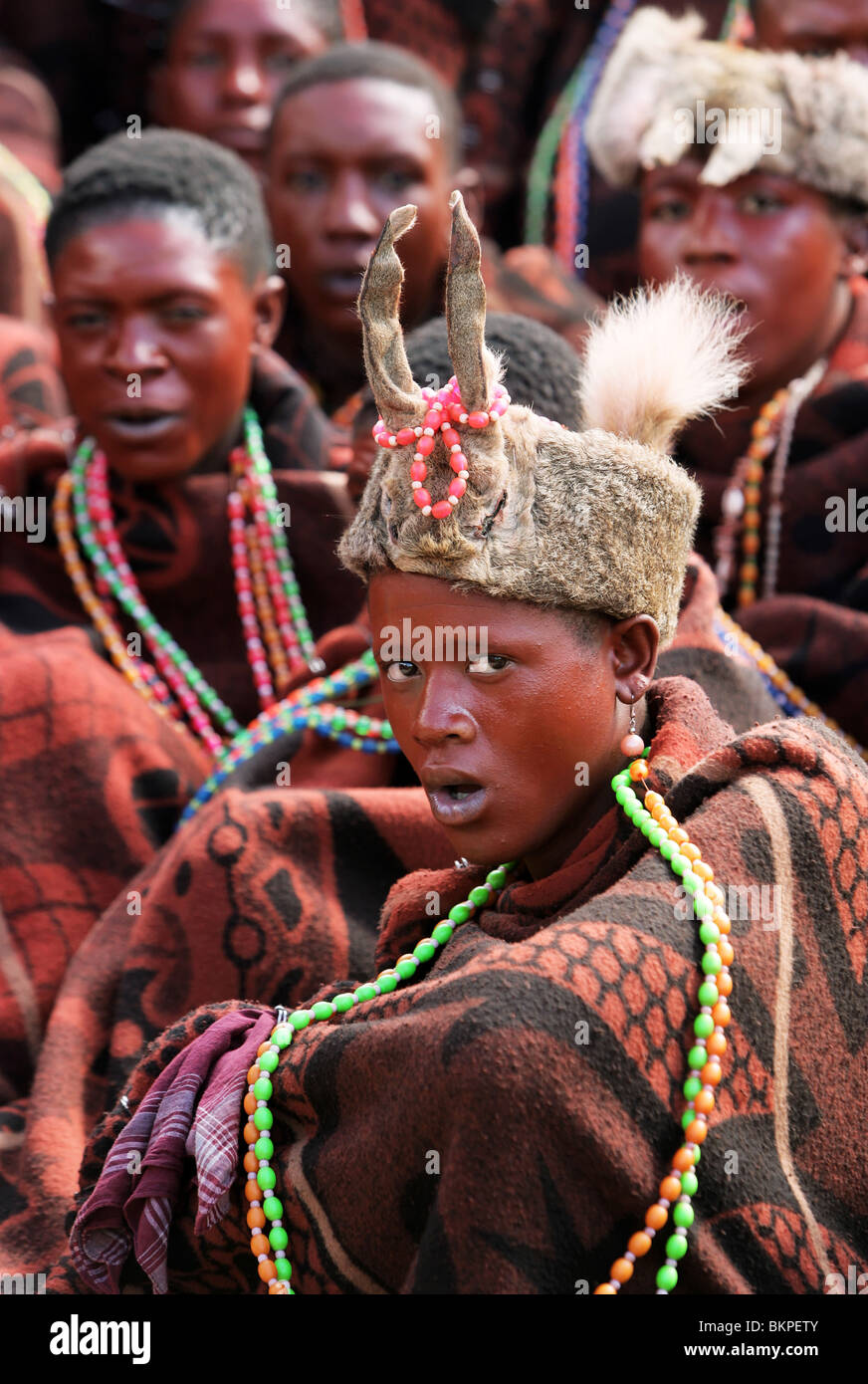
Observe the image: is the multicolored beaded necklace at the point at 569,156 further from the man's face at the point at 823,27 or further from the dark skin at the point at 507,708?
the dark skin at the point at 507,708

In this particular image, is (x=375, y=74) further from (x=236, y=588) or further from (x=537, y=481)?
(x=537, y=481)

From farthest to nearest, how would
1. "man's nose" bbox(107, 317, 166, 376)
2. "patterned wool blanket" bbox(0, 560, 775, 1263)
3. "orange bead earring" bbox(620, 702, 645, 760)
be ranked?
"man's nose" bbox(107, 317, 166, 376)
"patterned wool blanket" bbox(0, 560, 775, 1263)
"orange bead earring" bbox(620, 702, 645, 760)

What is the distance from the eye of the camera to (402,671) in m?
1.90

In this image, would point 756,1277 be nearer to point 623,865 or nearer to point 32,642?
point 623,865

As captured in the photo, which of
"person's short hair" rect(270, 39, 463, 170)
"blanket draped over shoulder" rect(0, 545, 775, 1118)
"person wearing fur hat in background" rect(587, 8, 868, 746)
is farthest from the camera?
"person's short hair" rect(270, 39, 463, 170)

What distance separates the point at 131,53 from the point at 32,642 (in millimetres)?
2626

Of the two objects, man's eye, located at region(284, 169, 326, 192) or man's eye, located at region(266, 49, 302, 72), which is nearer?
man's eye, located at region(284, 169, 326, 192)

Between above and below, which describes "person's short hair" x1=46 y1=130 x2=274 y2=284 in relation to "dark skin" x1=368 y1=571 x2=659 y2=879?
above

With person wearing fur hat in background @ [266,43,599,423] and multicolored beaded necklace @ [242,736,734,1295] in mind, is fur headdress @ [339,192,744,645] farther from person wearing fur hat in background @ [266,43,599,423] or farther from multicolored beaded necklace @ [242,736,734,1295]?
person wearing fur hat in background @ [266,43,599,423]

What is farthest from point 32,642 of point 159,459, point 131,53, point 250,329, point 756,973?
point 131,53

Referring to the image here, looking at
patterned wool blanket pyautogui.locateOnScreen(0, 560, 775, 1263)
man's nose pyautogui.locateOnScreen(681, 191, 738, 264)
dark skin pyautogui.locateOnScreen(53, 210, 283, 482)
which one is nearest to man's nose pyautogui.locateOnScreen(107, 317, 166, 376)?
dark skin pyautogui.locateOnScreen(53, 210, 283, 482)

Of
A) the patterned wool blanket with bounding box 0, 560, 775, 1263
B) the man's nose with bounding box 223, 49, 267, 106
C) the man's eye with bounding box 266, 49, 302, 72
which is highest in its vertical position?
the man's eye with bounding box 266, 49, 302, 72

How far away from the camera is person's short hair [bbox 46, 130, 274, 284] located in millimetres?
3396

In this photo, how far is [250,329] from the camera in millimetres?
3523
